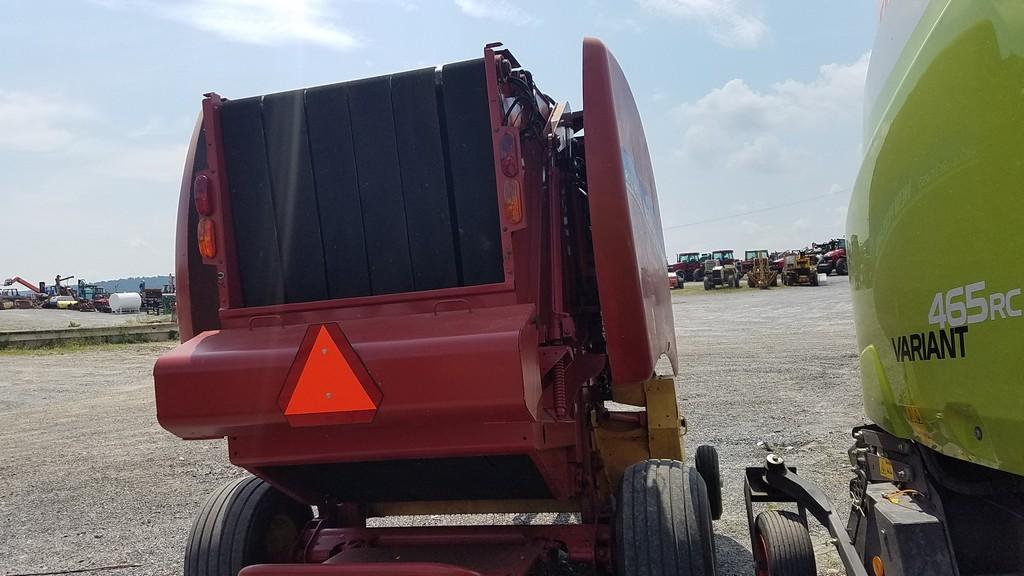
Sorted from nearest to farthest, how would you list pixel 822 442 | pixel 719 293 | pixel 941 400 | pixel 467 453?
1. pixel 941 400
2. pixel 467 453
3. pixel 822 442
4. pixel 719 293

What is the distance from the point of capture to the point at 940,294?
7.17 feet

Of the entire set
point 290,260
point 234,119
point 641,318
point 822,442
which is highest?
point 234,119

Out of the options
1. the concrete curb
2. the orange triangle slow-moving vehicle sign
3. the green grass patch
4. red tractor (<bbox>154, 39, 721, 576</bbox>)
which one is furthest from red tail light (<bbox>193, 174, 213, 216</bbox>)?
the concrete curb

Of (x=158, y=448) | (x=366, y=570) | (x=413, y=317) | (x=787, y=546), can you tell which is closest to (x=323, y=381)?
(x=413, y=317)

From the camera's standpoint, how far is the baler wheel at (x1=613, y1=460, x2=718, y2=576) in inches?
123

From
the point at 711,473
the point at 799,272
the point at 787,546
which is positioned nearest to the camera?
the point at 787,546

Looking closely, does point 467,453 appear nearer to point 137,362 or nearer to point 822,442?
point 822,442

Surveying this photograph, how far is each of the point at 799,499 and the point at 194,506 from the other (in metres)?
4.89

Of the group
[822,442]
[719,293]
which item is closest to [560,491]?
[822,442]

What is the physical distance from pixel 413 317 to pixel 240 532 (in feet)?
5.15

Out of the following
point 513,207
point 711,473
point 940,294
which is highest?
point 513,207

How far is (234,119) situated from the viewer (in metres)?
3.28

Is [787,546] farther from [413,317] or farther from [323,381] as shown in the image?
[323,381]

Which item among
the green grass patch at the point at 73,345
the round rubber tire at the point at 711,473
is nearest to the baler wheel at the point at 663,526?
the round rubber tire at the point at 711,473
